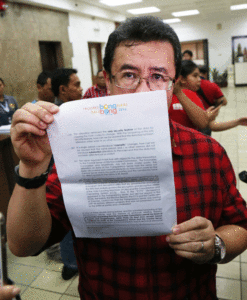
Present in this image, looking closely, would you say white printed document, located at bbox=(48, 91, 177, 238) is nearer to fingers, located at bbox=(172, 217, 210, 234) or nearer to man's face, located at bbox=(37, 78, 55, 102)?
fingers, located at bbox=(172, 217, 210, 234)

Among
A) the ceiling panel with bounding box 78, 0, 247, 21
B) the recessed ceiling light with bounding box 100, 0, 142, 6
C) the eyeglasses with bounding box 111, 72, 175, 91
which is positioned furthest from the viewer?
the ceiling panel with bounding box 78, 0, 247, 21

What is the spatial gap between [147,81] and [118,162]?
0.35 meters

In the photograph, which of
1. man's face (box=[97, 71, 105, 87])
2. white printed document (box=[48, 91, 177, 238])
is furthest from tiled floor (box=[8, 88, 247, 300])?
man's face (box=[97, 71, 105, 87])

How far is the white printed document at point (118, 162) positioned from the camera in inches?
23.7

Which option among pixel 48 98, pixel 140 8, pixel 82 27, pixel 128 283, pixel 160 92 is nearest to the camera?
pixel 160 92

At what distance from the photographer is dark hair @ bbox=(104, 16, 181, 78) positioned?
0.87 meters

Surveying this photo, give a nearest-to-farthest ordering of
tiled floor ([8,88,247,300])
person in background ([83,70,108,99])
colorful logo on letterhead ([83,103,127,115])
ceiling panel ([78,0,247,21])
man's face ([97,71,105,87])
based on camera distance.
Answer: colorful logo on letterhead ([83,103,127,115])
tiled floor ([8,88,247,300])
person in background ([83,70,108,99])
man's face ([97,71,105,87])
ceiling panel ([78,0,247,21])

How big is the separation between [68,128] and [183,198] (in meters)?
0.45

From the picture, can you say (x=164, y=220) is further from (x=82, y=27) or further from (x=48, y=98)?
(x=82, y=27)

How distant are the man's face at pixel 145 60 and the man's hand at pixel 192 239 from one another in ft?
1.40

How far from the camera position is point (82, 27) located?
8.81 m

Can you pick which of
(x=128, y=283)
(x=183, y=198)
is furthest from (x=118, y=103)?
(x=128, y=283)

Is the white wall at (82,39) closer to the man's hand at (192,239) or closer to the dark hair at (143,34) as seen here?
the dark hair at (143,34)

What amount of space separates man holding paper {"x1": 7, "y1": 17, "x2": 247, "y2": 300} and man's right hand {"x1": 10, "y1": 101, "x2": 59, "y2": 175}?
2cm
